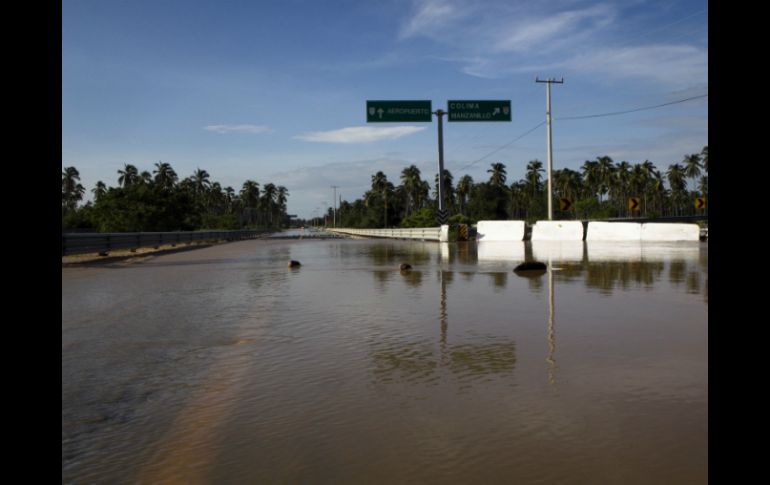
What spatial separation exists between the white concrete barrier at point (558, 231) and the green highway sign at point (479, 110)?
24.7ft

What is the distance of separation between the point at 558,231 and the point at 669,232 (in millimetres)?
6229

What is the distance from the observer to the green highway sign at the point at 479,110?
3897cm

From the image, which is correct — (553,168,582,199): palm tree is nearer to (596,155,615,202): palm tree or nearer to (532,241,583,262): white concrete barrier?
(596,155,615,202): palm tree

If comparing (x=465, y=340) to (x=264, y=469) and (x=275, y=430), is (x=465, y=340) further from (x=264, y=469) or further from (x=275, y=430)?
(x=264, y=469)

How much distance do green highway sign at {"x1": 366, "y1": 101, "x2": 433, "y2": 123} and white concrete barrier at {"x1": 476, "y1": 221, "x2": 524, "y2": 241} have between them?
8.09 metres


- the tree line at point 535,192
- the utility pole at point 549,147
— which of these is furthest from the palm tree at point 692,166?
the utility pole at point 549,147

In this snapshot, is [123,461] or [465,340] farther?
[465,340]

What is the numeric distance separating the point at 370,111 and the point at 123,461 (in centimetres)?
3622

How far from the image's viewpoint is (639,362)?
213 inches

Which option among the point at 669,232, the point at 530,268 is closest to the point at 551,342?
the point at 530,268

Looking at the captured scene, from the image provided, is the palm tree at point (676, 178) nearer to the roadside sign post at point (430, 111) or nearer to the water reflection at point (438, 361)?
the roadside sign post at point (430, 111)

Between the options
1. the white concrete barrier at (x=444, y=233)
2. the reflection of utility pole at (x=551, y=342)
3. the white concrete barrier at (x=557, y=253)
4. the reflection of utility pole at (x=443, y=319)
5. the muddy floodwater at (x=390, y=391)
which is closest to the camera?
the muddy floodwater at (x=390, y=391)

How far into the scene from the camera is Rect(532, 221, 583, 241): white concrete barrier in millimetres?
36156
